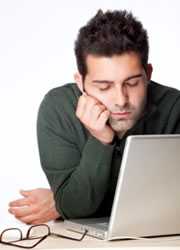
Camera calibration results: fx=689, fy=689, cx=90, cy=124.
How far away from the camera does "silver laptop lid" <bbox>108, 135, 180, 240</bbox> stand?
4.32 feet

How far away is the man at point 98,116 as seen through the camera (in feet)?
5.31

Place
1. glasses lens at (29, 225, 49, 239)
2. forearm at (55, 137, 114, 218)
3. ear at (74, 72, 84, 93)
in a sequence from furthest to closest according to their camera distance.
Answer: ear at (74, 72, 84, 93)
forearm at (55, 137, 114, 218)
glasses lens at (29, 225, 49, 239)

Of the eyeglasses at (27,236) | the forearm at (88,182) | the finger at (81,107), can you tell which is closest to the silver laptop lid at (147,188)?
the eyeglasses at (27,236)

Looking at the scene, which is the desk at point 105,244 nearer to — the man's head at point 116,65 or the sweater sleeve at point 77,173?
the sweater sleeve at point 77,173

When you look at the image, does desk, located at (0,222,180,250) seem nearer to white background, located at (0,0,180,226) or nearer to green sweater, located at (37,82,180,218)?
green sweater, located at (37,82,180,218)

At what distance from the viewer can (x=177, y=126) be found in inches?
74.7

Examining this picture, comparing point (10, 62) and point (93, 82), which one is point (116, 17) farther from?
point (10, 62)

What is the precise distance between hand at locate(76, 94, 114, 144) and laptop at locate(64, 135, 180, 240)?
0.28 m

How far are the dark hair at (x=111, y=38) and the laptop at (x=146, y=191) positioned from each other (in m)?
0.40

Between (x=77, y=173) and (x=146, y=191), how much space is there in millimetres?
285

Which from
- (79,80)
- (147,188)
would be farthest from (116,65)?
(147,188)

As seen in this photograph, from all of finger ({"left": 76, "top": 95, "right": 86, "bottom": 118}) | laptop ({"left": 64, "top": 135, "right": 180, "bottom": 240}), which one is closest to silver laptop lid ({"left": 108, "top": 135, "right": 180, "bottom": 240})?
laptop ({"left": 64, "top": 135, "right": 180, "bottom": 240})

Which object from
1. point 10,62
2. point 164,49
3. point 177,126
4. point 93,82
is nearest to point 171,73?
point 164,49

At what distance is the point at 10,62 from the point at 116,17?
3.42 ft
